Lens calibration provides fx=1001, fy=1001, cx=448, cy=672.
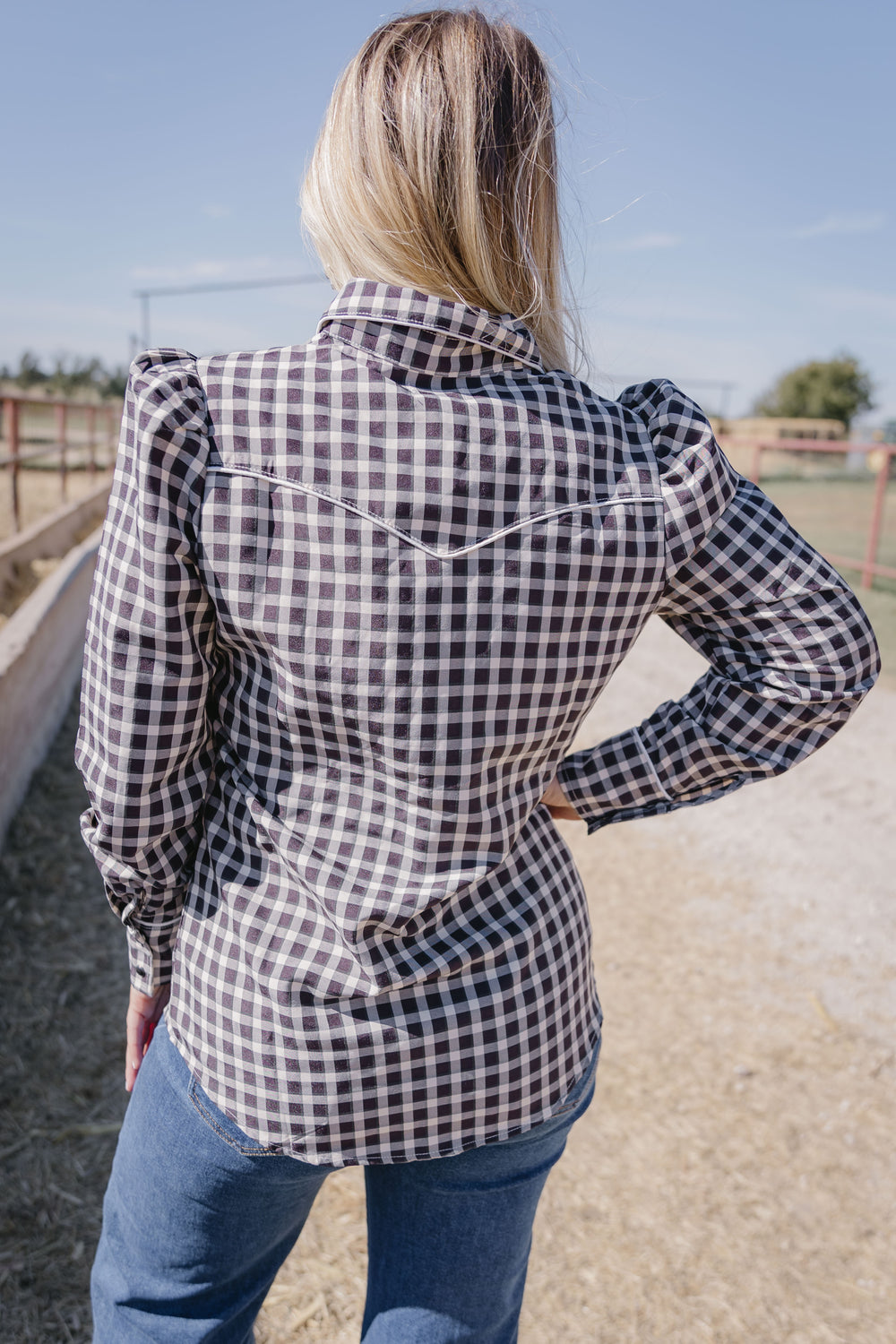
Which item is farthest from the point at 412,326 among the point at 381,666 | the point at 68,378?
the point at 68,378

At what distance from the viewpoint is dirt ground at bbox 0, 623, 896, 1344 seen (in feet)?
6.19

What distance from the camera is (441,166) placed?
3.08 ft

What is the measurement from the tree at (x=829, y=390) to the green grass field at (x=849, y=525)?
17.4 m

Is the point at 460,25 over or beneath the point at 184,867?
over

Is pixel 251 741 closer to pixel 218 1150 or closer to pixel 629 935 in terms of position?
pixel 218 1150

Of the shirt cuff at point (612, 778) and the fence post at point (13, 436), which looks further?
the fence post at point (13, 436)

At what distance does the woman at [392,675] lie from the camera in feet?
2.90

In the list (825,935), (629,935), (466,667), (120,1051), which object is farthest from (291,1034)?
(825,935)

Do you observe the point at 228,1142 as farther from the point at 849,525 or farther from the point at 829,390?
the point at 829,390

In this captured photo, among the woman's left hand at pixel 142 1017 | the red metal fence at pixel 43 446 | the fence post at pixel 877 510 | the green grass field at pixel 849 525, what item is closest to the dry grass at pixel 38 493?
the red metal fence at pixel 43 446

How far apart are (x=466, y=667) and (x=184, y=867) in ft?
1.28

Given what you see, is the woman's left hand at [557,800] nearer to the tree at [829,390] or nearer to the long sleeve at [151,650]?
the long sleeve at [151,650]

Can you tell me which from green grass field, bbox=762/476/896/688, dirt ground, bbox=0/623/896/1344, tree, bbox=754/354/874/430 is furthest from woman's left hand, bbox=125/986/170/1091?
tree, bbox=754/354/874/430

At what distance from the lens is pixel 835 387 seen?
147 ft
